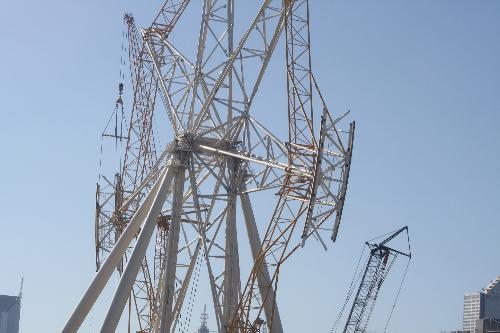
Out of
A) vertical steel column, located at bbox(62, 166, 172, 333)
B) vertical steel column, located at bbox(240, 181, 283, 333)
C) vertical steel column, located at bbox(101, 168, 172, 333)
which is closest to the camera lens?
vertical steel column, located at bbox(101, 168, 172, 333)

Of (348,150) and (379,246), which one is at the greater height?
(379,246)

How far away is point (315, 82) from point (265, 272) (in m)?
16.9

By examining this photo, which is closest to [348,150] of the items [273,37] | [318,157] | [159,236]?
[318,157]

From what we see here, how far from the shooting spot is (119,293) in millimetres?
83875

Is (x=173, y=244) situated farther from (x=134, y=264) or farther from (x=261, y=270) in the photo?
(x=261, y=270)

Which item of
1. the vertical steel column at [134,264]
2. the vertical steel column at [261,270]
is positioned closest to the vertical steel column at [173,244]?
the vertical steel column at [134,264]

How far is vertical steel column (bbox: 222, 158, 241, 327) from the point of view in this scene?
9225 cm

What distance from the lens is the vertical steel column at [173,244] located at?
87938 mm

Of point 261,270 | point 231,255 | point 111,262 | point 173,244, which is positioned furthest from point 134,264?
point 261,270

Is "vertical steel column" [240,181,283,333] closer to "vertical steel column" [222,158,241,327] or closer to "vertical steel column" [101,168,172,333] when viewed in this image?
"vertical steel column" [222,158,241,327]

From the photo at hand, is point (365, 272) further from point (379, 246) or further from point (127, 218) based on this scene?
point (127, 218)

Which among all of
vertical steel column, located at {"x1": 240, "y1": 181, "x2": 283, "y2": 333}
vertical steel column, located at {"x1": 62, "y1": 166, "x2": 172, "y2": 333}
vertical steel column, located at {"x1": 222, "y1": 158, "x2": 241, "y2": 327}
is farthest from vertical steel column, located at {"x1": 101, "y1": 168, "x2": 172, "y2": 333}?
vertical steel column, located at {"x1": 240, "y1": 181, "x2": 283, "y2": 333}

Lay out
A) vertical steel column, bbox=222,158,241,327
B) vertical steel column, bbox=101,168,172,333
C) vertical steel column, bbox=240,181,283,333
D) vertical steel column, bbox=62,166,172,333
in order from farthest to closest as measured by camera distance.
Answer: vertical steel column, bbox=240,181,283,333 → vertical steel column, bbox=222,158,241,327 → vertical steel column, bbox=62,166,172,333 → vertical steel column, bbox=101,168,172,333

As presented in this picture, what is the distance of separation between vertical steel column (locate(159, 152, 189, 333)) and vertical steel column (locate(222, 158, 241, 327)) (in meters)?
3.99
